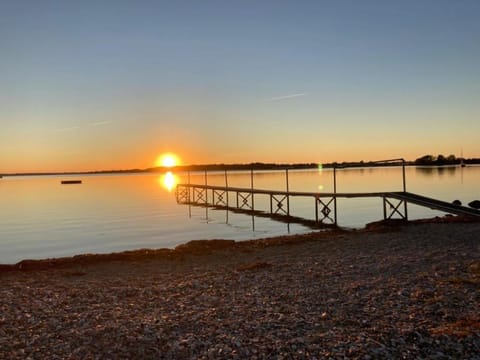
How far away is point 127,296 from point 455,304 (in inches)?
285

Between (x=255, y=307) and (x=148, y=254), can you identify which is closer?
(x=255, y=307)

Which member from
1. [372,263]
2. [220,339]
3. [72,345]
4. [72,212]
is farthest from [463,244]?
[72,212]

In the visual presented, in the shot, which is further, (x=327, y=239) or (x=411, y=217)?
(x=411, y=217)

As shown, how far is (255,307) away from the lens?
823 centimetres

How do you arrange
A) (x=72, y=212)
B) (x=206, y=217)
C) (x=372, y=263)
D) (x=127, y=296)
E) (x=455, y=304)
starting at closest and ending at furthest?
(x=455, y=304)
(x=127, y=296)
(x=372, y=263)
(x=206, y=217)
(x=72, y=212)

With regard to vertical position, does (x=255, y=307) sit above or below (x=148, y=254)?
above

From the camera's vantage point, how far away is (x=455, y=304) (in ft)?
25.5

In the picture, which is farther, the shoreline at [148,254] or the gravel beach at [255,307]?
the shoreline at [148,254]

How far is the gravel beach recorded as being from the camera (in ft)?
20.2

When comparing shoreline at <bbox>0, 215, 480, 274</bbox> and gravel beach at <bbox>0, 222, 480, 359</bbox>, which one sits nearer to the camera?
gravel beach at <bbox>0, 222, 480, 359</bbox>

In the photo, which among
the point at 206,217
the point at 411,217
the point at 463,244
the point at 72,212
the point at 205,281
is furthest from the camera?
the point at 72,212

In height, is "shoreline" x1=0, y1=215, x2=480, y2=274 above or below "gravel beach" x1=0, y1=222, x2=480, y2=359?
below

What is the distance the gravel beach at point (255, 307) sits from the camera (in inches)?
243

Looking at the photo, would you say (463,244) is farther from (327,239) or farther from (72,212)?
(72,212)
